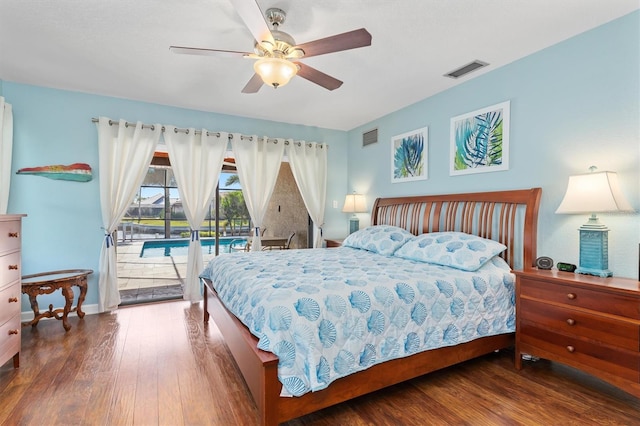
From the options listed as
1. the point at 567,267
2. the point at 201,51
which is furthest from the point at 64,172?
the point at 567,267

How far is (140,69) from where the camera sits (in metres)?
2.97

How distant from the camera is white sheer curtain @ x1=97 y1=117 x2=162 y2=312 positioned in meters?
3.61

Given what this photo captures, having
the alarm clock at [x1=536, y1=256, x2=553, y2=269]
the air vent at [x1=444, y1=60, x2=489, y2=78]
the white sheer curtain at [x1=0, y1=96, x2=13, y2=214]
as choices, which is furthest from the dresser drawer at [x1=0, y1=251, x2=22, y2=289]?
the air vent at [x1=444, y1=60, x2=489, y2=78]

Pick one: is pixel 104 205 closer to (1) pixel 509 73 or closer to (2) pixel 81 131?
(2) pixel 81 131

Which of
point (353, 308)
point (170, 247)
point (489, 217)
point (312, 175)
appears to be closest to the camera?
point (353, 308)

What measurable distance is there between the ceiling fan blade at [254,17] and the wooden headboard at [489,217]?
93.3 inches

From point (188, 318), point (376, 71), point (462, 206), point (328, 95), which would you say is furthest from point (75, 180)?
point (462, 206)

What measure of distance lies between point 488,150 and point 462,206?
24.0 inches

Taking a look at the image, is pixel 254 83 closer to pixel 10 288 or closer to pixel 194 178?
pixel 194 178

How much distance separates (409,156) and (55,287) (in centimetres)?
415

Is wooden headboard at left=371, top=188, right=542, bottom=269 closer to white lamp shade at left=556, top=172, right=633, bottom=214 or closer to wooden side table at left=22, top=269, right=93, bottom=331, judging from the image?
white lamp shade at left=556, top=172, right=633, bottom=214

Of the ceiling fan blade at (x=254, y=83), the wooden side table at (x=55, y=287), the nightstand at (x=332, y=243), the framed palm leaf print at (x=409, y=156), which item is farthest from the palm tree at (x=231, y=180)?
the ceiling fan blade at (x=254, y=83)

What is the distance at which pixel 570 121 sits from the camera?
2.44m

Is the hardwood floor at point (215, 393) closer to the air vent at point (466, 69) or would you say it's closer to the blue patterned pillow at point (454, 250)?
the blue patterned pillow at point (454, 250)
